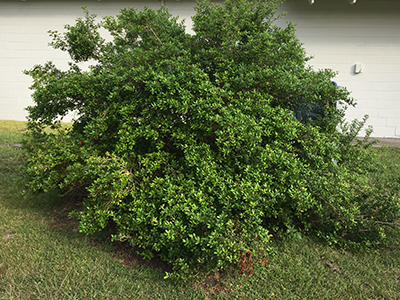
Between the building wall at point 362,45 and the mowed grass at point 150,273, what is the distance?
6813 mm

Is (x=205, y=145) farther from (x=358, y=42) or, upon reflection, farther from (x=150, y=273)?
(x=358, y=42)

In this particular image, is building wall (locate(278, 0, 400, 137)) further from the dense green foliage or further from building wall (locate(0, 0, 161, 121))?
the dense green foliage

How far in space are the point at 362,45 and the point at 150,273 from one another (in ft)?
29.3

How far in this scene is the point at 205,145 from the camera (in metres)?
3.00

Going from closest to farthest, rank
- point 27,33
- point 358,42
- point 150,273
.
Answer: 1. point 150,273
2. point 358,42
3. point 27,33

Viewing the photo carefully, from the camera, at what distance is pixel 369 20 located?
29.5ft

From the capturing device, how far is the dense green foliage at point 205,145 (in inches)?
112

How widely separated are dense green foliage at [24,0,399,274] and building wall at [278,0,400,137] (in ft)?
20.3

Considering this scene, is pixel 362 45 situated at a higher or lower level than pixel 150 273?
higher

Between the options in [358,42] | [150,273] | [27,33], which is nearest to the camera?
[150,273]

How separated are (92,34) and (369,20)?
818 centimetres

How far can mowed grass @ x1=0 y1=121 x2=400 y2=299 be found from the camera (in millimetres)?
2668

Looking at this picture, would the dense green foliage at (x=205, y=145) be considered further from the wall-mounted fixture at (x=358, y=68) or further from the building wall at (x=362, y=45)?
the wall-mounted fixture at (x=358, y=68)

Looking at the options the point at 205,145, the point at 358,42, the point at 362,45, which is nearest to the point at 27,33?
the point at 205,145
